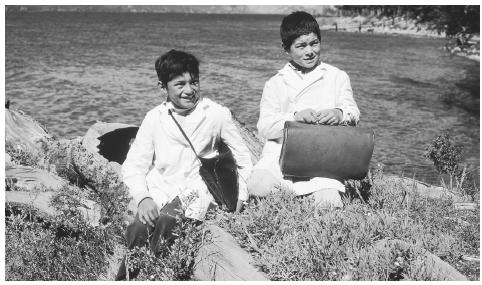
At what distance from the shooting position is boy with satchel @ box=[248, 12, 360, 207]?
4.11 meters

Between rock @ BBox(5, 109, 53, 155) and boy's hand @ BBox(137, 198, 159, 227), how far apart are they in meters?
3.24

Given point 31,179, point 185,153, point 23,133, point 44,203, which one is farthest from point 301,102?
point 23,133

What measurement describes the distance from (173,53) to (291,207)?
5.30 ft

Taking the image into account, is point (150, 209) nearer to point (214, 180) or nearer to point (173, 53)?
point (214, 180)

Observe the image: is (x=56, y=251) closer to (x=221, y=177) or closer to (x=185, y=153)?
(x=185, y=153)

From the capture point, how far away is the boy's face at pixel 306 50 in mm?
4145

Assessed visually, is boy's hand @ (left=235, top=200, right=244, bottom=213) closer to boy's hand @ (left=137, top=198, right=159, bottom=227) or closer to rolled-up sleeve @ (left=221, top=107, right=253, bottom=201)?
rolled-up sleeve @ (left=221, top=107, right=253, bottom=201)

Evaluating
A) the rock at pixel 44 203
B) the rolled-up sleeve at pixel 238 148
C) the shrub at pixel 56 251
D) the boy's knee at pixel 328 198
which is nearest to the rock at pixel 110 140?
the rock at pixel 44 203

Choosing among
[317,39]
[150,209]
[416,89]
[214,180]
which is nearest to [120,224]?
[150,209]

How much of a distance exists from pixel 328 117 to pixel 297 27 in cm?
83

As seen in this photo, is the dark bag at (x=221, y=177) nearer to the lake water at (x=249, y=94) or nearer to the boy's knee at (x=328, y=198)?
the boy's knee at (x=328, y=198)

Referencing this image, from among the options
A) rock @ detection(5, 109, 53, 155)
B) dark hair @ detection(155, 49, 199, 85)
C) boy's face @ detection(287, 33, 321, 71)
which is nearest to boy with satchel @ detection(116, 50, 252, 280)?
dark hair @ detection(155, 49, 199, 85)

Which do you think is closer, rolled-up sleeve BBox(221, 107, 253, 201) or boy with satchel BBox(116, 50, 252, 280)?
boy with satchel BBox(116, 50, 252, 280)

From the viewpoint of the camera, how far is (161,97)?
680 inches
